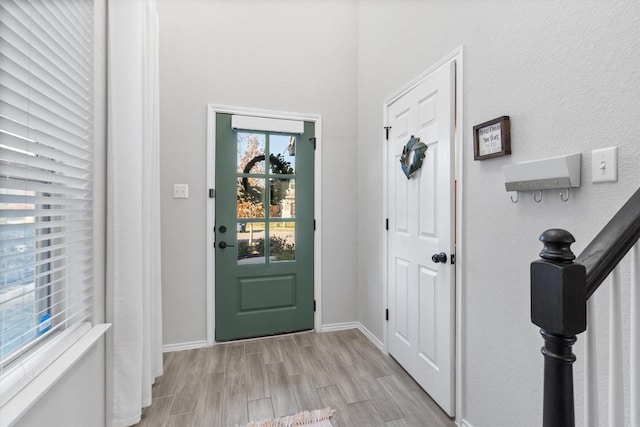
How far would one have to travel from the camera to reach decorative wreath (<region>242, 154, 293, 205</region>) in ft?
9.14

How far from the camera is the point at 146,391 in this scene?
71.9 inches

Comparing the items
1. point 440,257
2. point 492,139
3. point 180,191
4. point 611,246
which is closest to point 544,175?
point 492,139

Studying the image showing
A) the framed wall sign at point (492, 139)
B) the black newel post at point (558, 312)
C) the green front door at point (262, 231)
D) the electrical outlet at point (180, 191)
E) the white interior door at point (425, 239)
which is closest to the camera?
the black newel post at point (558, 312)

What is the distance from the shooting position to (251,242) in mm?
2793

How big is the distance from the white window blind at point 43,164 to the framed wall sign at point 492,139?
1.88 meters

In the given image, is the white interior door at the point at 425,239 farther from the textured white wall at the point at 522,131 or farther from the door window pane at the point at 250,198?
the door window pane at the point at 250,198

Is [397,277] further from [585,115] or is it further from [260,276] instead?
[585,115]

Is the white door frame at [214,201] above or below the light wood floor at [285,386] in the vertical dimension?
above

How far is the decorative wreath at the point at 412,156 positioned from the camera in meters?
1.98

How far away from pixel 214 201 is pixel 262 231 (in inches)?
20.1

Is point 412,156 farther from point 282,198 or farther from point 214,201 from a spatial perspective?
point 214,201

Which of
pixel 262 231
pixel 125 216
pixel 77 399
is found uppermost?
pixel 125 216

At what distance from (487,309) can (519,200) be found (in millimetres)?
570

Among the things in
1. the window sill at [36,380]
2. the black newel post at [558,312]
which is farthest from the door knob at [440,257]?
the window sill at [36,380]
